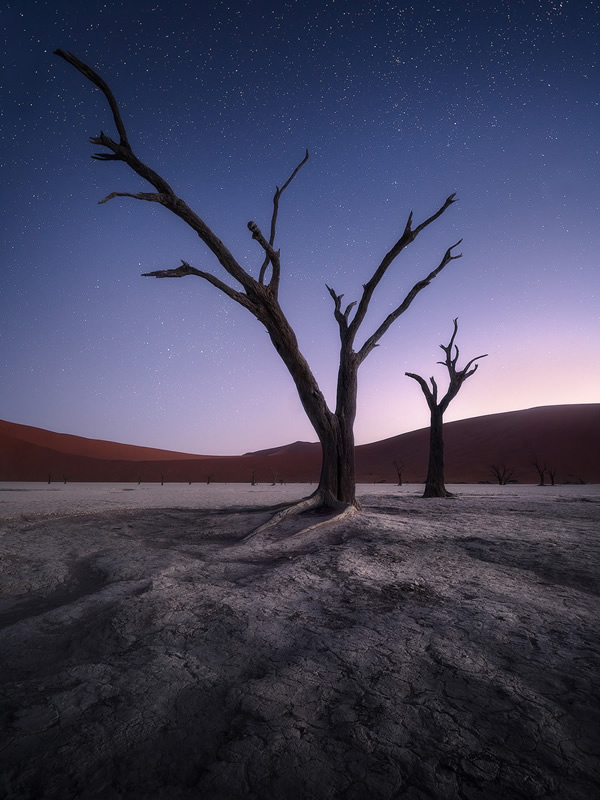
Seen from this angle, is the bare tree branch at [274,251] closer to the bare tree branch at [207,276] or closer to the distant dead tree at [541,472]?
the bare tree branch at [207,276]

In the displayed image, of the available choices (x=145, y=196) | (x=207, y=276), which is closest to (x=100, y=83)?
(x=145, y=196)

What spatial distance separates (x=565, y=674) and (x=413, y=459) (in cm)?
4286

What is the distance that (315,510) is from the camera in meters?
5.79

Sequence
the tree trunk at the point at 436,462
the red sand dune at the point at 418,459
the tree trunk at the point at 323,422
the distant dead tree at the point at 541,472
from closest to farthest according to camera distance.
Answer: the tree trunk at the point at 323,422
the tree trunk at the point at 436,462
the distant dead tree at the point at 541,472
the red sand dune at the point at 418,459

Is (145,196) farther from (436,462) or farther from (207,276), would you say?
(436,462)

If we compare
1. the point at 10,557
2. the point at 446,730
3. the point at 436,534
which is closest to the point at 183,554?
the point at 10,557

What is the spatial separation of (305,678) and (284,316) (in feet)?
17.3

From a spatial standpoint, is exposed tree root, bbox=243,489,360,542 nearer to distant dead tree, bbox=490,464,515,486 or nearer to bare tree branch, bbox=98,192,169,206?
Result: bare tree branch, bbox=98,192,169,206

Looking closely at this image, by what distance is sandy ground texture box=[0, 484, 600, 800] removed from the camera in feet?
3.49

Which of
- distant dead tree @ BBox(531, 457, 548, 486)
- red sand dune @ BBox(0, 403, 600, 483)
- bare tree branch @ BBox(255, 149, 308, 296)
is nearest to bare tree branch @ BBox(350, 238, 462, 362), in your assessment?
bare tree branch @ BBox(255, 149, 308, 296)

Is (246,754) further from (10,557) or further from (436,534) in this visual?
(10,557)

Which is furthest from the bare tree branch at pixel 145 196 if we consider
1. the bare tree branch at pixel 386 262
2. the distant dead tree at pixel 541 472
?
the distant dead tree at pixel 541 472

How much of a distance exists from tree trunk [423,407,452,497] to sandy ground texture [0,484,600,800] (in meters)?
7.57

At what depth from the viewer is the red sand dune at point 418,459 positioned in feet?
113
